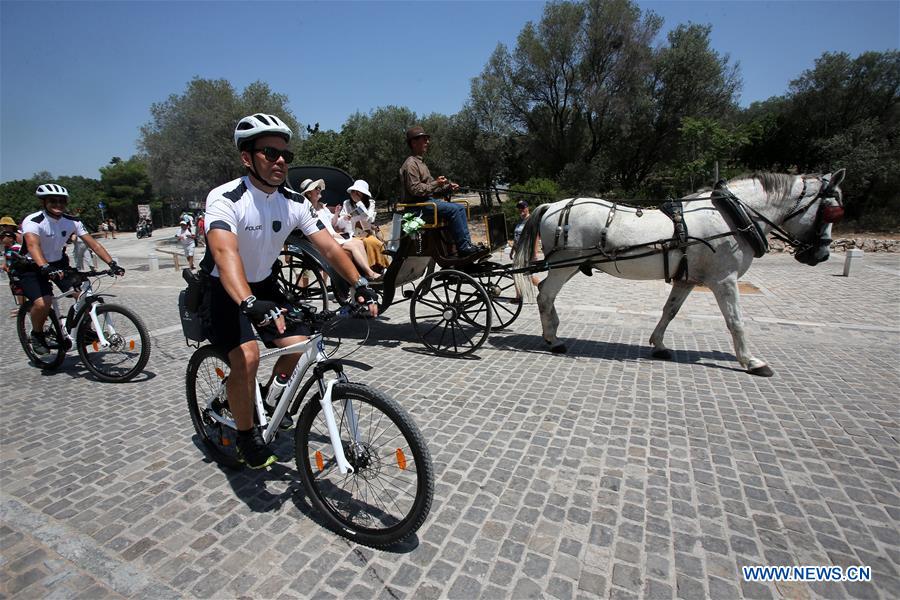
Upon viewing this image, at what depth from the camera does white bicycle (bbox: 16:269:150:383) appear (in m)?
4.81

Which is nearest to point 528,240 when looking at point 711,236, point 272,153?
point 711,236

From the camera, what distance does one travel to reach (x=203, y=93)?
2892 centimetres

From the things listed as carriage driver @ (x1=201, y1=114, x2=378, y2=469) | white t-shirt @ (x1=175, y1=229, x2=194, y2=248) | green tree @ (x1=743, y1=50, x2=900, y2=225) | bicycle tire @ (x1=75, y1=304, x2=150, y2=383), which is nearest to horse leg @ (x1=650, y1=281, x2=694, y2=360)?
carriage driver @ (x1=201, y1=114, x2=378, y2=469)

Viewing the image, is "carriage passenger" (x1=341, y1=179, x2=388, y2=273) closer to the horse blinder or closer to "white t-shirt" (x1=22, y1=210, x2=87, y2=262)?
"white t-shirt" (x1=22, y1=210, x2=87, y2=262)

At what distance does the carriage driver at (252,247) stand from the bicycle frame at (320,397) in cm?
7

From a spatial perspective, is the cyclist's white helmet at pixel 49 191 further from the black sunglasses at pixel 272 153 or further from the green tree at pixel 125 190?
the green tree at pixel 125 190

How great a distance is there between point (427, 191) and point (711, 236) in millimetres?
3324

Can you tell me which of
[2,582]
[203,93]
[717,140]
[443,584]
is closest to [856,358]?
[443,584]

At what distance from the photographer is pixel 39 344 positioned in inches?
212

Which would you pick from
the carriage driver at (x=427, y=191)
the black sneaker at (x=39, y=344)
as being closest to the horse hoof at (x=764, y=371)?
the carriage driver at (x=427, y=191)

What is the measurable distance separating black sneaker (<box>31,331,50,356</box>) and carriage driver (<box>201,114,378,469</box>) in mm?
4358

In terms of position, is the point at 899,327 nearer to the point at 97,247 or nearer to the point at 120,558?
the point at 120,558

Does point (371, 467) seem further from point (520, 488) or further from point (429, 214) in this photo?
point (429, 214)

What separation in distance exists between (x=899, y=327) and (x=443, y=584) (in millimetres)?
8198
